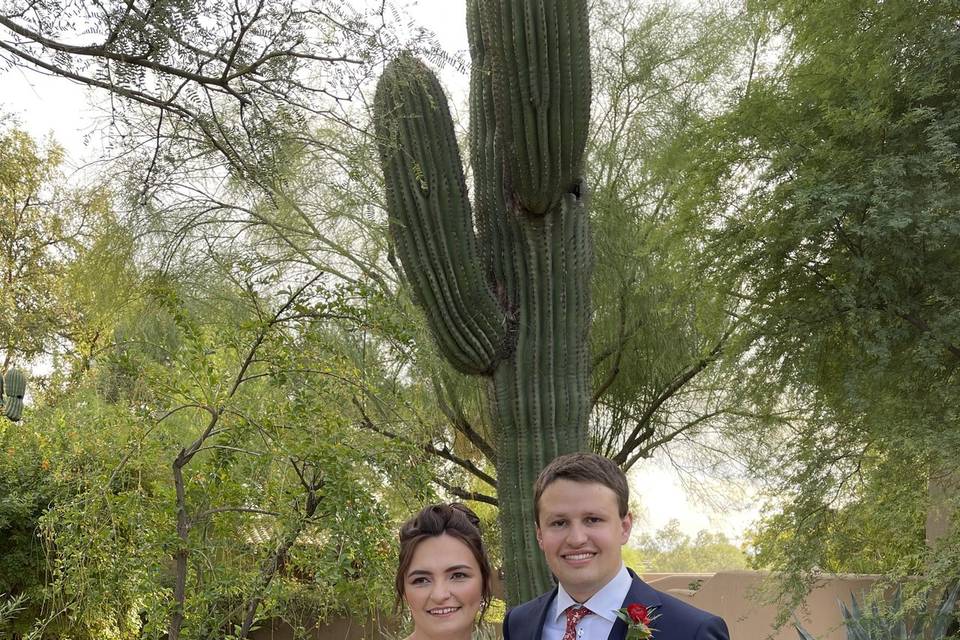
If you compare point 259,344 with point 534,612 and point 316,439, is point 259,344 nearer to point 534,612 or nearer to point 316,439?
point 316,439

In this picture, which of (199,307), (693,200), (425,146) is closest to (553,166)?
(425,146)

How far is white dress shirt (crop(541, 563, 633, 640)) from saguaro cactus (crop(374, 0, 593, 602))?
433cm

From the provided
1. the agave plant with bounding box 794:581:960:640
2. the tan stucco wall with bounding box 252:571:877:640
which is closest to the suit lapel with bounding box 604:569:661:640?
the agave plant with bounding box 794:581:960:640

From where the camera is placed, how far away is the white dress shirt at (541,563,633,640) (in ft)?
6.81

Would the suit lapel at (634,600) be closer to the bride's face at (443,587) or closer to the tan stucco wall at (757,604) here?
the bride's face at (443,587)

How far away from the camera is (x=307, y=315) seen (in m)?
4.73

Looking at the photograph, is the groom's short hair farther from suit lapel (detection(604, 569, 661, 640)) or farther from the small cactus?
the small cactus

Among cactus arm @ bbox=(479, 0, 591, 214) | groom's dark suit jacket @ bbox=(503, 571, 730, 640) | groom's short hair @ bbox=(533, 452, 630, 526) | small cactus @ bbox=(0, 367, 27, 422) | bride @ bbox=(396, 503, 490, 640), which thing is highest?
cactus arm @ bbox=(479, 0, 591, 214)

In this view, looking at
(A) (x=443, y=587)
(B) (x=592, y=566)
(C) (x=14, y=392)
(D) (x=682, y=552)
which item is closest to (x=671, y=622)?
(B) (x=592, y=566)

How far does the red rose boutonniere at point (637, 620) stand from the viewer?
198cm

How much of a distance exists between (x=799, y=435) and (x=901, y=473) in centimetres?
107

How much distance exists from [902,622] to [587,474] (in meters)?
5.09

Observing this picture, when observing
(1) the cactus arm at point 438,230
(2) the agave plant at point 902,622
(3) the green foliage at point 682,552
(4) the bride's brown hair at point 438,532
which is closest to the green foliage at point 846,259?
(2) the agave plant at point 902,622

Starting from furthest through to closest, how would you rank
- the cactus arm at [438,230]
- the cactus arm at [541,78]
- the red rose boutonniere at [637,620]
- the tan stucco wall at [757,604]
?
the tan stucco wall at [757,604] < the cactus arm at [438,230] < the cactus arm at [541,78] < the red rose boutonniere at [637,620]
